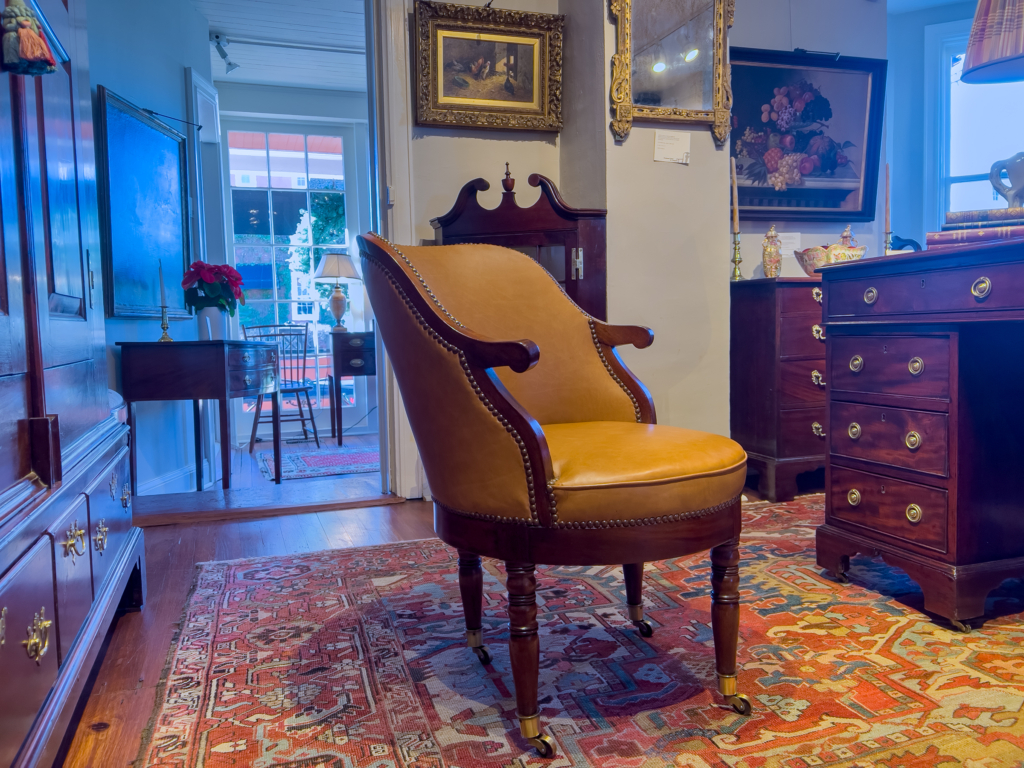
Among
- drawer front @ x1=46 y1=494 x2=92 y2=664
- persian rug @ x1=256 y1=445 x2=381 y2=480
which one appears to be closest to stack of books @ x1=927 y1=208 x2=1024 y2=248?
drawer front @ x1=46 y1=494 x2=92 y2=664

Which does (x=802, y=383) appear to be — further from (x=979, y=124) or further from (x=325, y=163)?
(x=325, y=163)

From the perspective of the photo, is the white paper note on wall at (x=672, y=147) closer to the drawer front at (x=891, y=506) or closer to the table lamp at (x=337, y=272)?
the drawer front at (x=891, y=506)

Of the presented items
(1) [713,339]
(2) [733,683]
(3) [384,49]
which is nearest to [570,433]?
(2) [733,683]

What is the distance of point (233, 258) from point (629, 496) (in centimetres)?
581

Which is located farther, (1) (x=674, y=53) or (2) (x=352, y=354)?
(2) (x=352, y=354)

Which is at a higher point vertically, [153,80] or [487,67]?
[153,80]

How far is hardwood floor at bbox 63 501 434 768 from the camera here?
4.95 ft

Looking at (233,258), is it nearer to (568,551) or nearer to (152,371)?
(152,371)

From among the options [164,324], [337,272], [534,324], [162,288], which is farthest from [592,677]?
[337,272]

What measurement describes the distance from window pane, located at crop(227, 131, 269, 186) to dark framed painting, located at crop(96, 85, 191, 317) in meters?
1.85

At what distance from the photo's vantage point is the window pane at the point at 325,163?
6652 mm

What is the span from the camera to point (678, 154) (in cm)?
344

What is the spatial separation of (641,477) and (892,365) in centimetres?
120

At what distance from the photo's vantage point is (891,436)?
2180 mm
